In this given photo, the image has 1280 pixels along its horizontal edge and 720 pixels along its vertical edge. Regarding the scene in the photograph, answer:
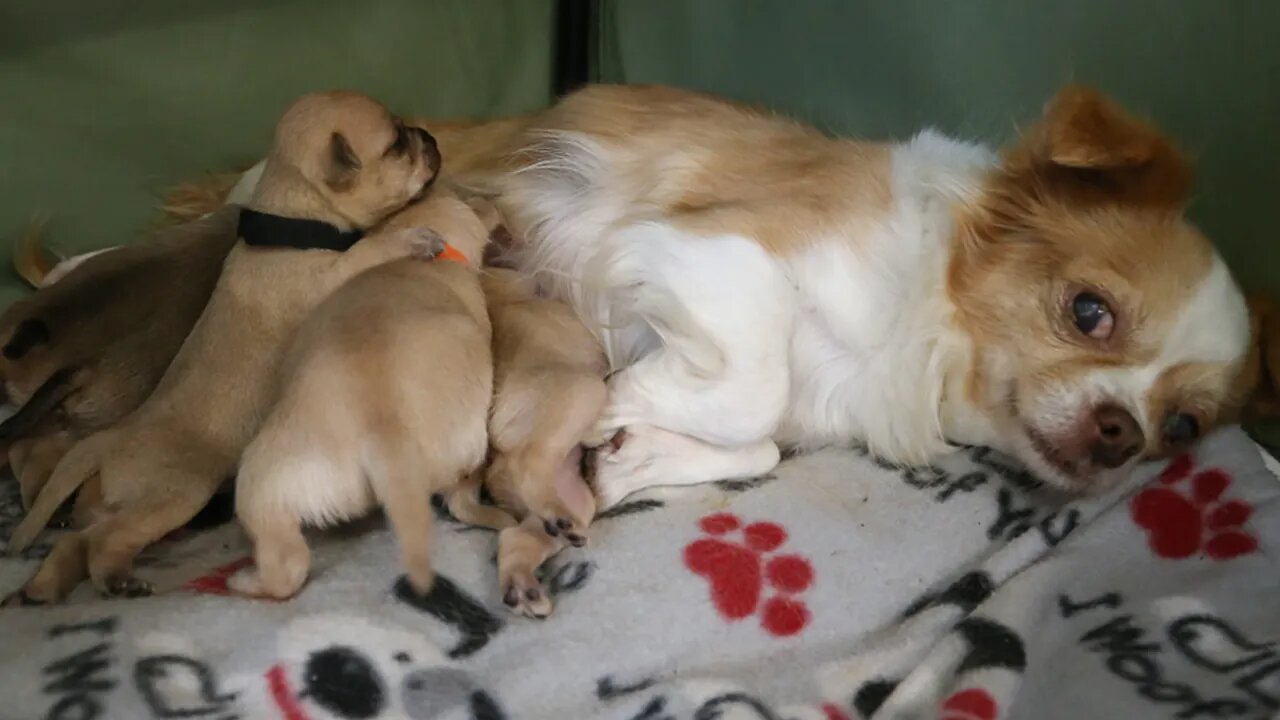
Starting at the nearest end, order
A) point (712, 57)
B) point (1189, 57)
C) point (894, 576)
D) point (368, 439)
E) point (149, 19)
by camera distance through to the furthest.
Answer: point (368, 439) < point (894, 576) < point (1189, 57) < point (149, 19) < point (712, 57)

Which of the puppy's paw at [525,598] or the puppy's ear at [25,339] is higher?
the puppy's ear at [25,339]

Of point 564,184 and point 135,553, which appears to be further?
point 564,184

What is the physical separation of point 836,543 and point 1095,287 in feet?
1.73

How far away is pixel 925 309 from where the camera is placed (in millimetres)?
1694

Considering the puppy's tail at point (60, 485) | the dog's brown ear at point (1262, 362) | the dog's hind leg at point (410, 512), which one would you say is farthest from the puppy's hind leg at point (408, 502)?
the dog's brown ear at point (1262, 362)

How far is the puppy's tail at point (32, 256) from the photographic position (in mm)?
1925

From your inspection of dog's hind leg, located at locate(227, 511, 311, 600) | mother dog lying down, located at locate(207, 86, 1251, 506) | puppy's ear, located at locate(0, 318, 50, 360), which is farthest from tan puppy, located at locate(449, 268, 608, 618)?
puppy's ear, located at locate(0, 318, 50, 360)

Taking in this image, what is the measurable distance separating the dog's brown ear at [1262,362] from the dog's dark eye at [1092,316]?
261 mm

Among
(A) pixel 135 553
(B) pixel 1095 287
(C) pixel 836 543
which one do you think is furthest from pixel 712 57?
(A) pixel 135 553

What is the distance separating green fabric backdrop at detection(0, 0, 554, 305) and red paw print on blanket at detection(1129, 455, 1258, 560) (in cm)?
160

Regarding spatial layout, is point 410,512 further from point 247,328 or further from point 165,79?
point 165,79

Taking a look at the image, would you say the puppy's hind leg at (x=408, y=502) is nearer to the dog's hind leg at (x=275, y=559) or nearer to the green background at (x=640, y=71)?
the dog's hind leg at (x=275, y=559)

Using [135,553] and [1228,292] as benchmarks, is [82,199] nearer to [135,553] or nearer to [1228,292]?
[135,553]

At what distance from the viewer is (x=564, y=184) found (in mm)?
2010
